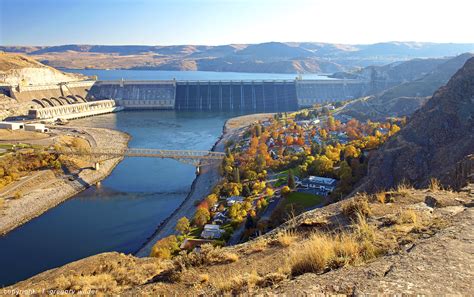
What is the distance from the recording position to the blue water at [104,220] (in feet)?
42.6

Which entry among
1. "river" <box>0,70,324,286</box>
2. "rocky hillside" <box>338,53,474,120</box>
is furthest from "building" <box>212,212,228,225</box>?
"rocky hillside" <box>338,53,474,120</box>

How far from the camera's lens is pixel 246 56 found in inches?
5522

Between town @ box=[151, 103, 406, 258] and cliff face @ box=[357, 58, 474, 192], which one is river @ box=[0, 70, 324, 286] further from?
cliff face @ box=[357, 58, 474, 192]

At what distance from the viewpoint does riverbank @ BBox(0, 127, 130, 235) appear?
51.1ft

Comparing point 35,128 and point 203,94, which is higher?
point 203,94

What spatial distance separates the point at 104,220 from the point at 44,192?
409cm

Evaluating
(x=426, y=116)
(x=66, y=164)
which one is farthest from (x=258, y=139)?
(x=426, y=116)

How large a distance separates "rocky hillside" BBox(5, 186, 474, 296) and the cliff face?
5710 mm

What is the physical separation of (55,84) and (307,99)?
103ft

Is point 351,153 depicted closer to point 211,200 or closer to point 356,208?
point 211,200

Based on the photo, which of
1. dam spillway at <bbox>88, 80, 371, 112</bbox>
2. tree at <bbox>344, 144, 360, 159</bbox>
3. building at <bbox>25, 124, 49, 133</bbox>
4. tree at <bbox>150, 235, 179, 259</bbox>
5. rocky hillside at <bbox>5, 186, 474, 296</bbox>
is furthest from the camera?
dam spillway at <bbox>88, 80, 371, 112</bbox>

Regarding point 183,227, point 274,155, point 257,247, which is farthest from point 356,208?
point 274,155

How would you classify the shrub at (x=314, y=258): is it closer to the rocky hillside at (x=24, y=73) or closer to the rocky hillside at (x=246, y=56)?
the rocky hillside at (x=24, y=73)

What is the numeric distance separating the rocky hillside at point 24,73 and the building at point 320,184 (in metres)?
38.3
